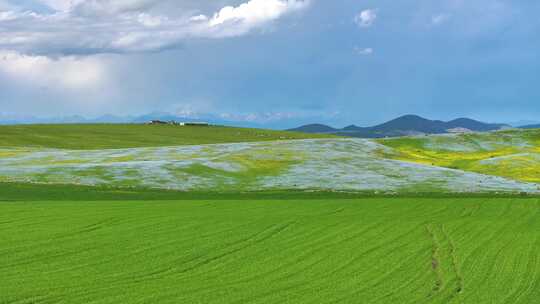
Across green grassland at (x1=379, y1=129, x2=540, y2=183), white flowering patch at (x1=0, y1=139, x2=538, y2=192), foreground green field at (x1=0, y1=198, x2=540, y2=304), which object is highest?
green grassland at (x1=379, y1=129, x2=540, y2=183)

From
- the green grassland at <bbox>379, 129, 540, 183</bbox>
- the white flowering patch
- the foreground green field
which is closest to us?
the foreground green field

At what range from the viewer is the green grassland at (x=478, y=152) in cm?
11106

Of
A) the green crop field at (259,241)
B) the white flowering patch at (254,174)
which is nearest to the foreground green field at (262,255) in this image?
the green crop field at (259,241)

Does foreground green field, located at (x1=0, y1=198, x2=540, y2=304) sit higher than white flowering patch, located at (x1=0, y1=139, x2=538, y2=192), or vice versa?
white flowering patch, located at (x1=0, y1=139, x2=538, y2=192)

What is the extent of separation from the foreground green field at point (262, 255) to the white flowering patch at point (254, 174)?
26.3m

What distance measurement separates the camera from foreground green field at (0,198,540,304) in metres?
23.2

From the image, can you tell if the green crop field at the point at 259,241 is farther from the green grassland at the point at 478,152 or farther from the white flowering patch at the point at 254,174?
the green grassland at the point at 478,152

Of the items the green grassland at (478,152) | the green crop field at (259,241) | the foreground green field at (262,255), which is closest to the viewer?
the foreground green field at (262,255)

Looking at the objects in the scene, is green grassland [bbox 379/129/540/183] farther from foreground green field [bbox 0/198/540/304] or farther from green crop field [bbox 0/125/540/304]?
foreground green field [bbox 0/198/540/304]

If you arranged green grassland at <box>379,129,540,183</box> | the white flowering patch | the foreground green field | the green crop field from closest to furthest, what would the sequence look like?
the foreground green field
the green crop field
the white flowering patch
green grassland at <box>379,129,540,183</box>

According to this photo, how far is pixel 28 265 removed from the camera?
87.0ft

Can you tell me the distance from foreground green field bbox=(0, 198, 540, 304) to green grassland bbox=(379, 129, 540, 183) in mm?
66233

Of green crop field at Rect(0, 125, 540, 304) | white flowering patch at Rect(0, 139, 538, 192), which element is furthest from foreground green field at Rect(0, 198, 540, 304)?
white flowering patch at Rect(0, 139, 538, 192)

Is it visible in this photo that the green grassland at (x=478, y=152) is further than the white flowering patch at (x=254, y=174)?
Yes
